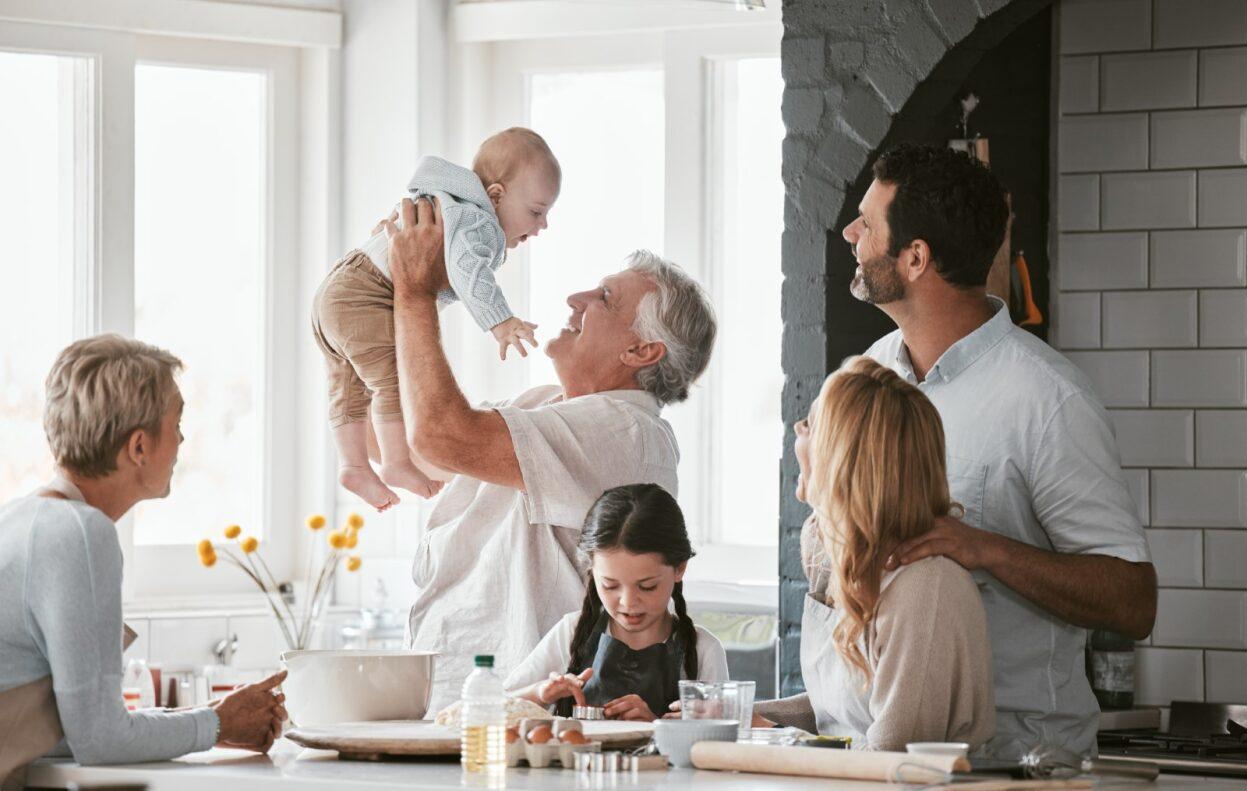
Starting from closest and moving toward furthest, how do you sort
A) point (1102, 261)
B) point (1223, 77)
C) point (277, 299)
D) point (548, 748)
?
1. point (548, 748)
2. point (1223, 77)
3. point (1102, 261)
4. point (277, 299)

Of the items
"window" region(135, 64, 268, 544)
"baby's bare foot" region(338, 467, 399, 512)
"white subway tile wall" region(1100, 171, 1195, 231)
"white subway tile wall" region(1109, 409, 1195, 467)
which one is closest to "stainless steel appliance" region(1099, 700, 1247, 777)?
"white subway tile wall" region(1109, 409, 1195, 467)

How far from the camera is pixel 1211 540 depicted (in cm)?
338

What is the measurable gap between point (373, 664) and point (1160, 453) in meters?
1.89

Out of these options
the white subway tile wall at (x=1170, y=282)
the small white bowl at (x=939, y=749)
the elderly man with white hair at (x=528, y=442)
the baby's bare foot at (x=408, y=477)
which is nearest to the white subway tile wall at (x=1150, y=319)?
the white subway tile wall at (x=1170, y=282)

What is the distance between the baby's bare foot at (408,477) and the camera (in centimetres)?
291

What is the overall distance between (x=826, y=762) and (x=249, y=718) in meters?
0.74

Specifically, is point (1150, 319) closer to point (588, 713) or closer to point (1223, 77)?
point (1223, 77)

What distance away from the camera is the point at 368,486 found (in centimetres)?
298

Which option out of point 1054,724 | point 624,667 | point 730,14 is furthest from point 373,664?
point 730,14

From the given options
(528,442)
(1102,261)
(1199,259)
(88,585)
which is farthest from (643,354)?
(1199,259)

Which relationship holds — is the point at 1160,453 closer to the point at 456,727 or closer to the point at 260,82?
the point at 456,727

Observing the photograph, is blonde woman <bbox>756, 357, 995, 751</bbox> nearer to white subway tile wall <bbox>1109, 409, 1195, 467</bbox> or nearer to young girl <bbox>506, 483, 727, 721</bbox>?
young girl <bbox>506, 483, 727, 721</bbox>

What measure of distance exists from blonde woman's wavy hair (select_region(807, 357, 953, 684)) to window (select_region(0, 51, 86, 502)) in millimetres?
2998

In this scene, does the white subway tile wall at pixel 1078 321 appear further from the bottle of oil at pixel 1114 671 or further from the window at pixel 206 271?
the window at pixel 206 271
